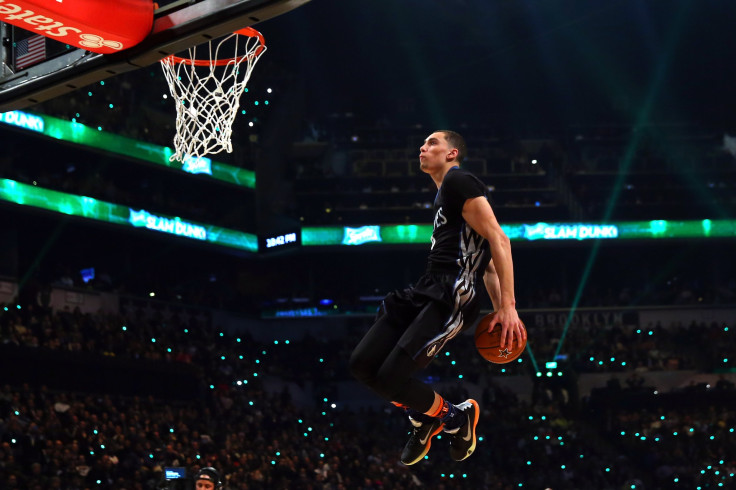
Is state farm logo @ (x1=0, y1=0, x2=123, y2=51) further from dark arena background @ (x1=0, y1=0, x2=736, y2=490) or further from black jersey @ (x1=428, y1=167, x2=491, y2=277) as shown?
dark arena background @ (x1=0, y1=0, x2=736, y2=490)

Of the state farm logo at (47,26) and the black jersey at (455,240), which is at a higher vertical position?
the state farm logo at (47,26)

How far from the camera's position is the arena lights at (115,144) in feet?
93.7

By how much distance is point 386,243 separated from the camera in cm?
3681

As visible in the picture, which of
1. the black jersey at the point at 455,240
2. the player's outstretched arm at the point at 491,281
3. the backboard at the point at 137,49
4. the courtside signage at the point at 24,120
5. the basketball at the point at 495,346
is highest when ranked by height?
the courtside signage at the point at 24,120

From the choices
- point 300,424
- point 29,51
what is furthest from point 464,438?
point 300,424

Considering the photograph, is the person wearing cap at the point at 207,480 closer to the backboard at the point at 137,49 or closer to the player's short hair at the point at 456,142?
the backboard at the point at 137,49

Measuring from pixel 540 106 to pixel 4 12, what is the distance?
3474 cm

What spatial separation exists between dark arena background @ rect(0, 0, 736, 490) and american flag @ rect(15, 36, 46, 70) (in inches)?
599

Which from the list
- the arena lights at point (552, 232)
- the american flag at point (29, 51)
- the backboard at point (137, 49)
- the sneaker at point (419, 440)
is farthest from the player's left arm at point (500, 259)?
the arena lights at point (552, 232)

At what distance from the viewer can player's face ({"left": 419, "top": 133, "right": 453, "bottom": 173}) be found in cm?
688

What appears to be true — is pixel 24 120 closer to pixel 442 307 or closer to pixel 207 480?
pixel 207 480

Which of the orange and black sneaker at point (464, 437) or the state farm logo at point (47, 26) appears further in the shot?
the orange and black sneaker at point (464, 437)

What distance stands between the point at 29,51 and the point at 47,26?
3.95 ft

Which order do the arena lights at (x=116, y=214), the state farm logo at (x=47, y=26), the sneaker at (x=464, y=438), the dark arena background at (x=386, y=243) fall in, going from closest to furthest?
the state farm logo at (x=47, y=26), the sneaker at (x=464, y=438), the dark arena background at (x=386, y=243), the arena lights at (x=116, y=214)
